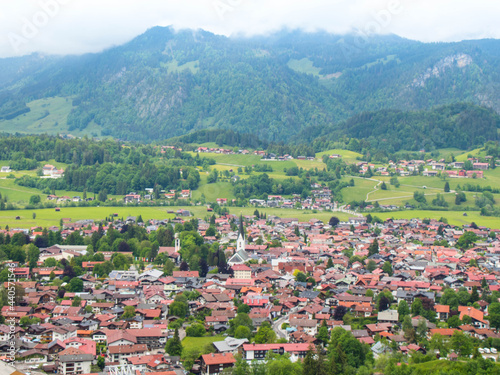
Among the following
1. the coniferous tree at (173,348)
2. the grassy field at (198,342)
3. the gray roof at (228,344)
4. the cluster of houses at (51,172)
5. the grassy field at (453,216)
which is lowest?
the grassy field at (453,216)

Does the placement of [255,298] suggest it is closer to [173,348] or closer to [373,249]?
[173,348]

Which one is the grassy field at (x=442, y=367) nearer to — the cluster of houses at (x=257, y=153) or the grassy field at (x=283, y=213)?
the grassy field at (x=283, y=213)

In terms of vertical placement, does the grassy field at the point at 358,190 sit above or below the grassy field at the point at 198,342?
above

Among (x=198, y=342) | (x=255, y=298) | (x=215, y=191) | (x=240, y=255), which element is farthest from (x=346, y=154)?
(x=198, y=342)

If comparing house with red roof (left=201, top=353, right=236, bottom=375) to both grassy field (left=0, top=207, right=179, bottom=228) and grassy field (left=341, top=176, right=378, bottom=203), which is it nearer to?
grassy field (left=0, top=207, right=179, bottom=228)

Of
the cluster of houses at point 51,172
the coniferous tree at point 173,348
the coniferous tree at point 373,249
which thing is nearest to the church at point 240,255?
the coniferous tree at point 373,249

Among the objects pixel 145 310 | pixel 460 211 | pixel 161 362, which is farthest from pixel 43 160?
pixel 161 362

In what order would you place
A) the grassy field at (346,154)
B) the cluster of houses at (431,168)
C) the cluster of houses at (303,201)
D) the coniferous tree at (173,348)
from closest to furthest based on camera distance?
the coniferous tree at (173,348) < the cluster of houses at (303,201) < the cluster of houses at (431,168) < the grassy field at (346,154)

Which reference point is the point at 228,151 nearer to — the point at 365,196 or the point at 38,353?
the point at 365,196
